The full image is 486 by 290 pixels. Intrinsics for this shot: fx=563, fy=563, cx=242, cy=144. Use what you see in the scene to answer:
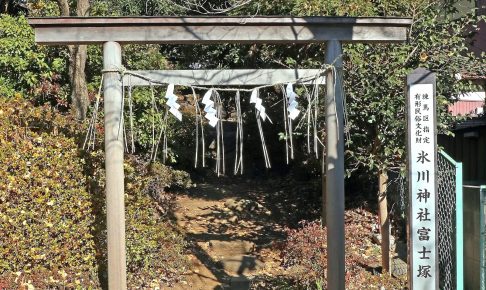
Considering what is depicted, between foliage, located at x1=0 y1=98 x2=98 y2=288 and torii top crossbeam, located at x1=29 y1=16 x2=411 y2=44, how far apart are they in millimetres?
1460

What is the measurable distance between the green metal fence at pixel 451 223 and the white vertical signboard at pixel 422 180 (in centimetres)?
123

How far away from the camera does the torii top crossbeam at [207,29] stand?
5957 mm

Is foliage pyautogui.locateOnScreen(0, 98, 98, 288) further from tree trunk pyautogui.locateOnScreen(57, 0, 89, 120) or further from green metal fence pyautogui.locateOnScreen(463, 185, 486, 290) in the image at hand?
green metal fence pyautogui.locateOnScreen(463, 185, 486, 290)

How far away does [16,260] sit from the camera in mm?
6656

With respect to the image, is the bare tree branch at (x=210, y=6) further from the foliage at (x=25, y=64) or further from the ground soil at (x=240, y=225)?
the ground soil at (x=240, y=225)

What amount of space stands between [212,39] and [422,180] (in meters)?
2.65

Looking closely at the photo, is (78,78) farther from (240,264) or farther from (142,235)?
(240,264)

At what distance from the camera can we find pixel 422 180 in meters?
4.88

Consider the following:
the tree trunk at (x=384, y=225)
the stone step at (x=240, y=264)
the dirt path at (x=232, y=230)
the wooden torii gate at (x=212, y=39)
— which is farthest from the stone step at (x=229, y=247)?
the wooden torii gate at (x=212, y=39)

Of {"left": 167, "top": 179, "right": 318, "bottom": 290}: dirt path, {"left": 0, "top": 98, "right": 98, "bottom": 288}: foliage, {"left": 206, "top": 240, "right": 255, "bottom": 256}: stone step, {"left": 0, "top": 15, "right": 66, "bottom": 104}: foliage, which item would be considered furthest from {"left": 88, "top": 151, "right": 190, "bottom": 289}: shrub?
{"left": 0, "top": 15, "right": 66, "bottom": 104}: foliage

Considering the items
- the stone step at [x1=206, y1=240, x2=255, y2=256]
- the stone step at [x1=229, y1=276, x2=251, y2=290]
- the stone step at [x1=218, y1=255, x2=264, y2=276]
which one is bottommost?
the stone step at [x1=229, y1=276, x2=251, y2=290]

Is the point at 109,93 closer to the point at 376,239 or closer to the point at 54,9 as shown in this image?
the point at 54,9

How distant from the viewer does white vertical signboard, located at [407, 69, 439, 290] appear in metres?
4.85

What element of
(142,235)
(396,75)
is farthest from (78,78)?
(396,75)
